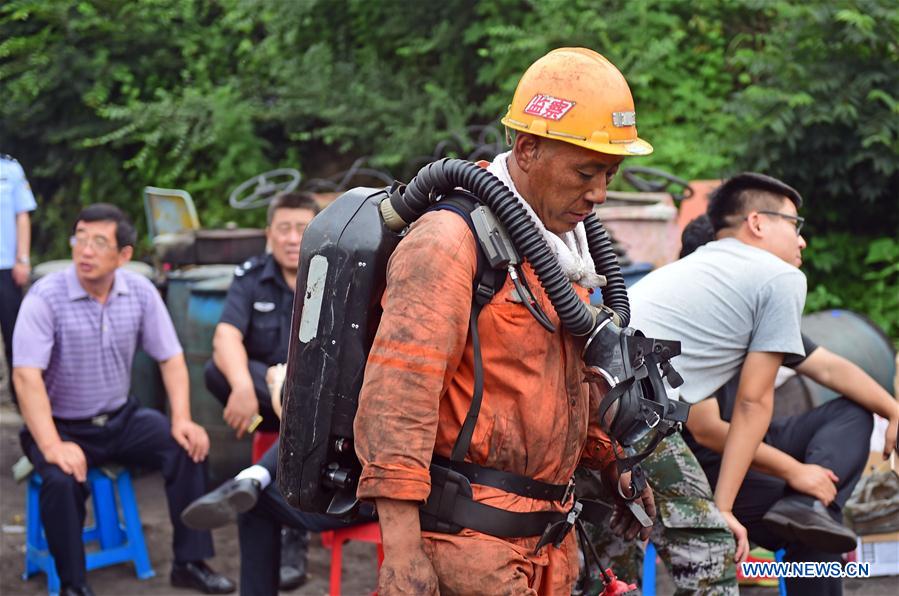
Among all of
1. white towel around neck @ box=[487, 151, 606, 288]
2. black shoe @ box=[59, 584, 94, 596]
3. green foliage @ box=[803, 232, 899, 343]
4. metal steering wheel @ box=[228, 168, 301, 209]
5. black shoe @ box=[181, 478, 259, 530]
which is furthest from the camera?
metal steering wheel @ box=[228, 168, 301, 209]

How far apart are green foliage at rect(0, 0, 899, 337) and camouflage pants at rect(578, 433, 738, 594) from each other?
4.17 meters

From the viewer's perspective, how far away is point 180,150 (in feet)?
37.6

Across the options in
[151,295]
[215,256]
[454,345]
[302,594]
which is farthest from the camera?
[215,256]

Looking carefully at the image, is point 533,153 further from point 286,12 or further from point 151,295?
point 286,12

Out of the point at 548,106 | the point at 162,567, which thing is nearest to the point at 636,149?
the point at 548,106

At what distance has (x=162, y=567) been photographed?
576cm

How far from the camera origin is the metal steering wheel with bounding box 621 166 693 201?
730 cm

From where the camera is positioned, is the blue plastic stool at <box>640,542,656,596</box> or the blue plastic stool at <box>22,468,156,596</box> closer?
the blue plastic stool at <box>640,542,656,596</box>

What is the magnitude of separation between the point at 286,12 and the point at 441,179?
358 inches

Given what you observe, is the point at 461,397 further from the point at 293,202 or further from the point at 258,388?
the point at 293,202

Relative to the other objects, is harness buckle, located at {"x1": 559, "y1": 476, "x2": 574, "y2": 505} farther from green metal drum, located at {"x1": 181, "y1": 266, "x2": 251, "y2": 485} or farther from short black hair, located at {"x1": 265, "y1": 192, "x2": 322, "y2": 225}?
green metal drum, located at {"x1": 181, "y1": 266, "x2": 251, "y2": 485}

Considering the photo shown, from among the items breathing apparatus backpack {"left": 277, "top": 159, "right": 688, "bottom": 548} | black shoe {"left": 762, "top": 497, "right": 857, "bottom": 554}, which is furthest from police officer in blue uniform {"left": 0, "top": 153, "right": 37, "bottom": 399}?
breathing apparatus backpack {"left": 277, "top": 159, "right": 688, "bottom": 548}

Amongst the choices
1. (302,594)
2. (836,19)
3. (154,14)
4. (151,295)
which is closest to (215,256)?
(151,295)

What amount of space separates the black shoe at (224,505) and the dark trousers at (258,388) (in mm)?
769
